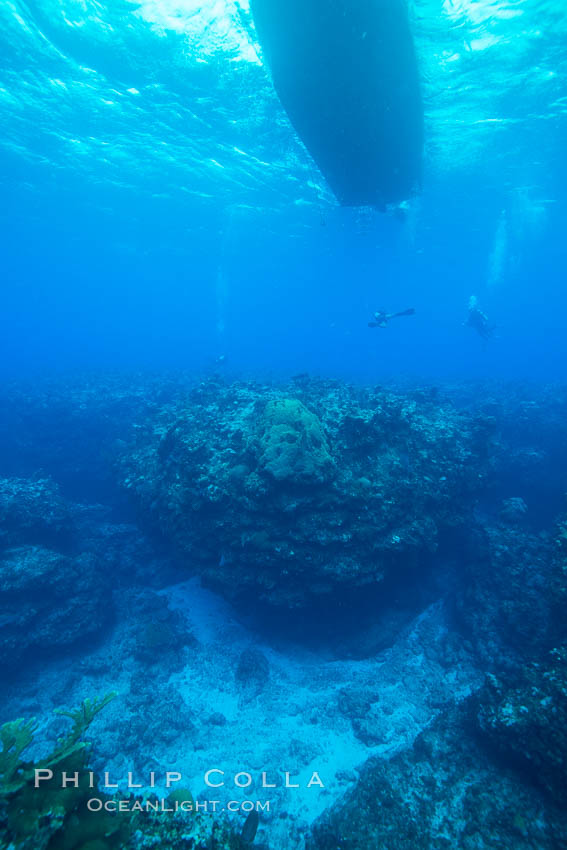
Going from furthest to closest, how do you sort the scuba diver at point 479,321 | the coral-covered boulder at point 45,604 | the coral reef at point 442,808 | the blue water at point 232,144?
the scuba diver at point 479,321 → the blue water at point 232,144 → the coral-covered boulder at point 45,604 → the coral reef at point 442,808

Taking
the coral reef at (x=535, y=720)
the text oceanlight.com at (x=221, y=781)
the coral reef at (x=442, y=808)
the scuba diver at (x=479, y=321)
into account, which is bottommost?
the text oceanlight.com at (x=221, y=781)

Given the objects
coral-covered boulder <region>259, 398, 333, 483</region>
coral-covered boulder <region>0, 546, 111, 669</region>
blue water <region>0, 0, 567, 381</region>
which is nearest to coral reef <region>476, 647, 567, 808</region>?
coral-covered boulder <region>259, 398, 333, 483</region>

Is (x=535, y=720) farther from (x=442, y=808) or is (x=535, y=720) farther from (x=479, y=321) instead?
(x=479, y=321)

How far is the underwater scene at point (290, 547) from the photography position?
4.56m

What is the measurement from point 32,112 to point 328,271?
4614 cm

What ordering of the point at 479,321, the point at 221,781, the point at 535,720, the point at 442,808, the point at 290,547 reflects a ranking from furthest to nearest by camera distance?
the point at 479,321
the point at 290,547
the point at 221,781
the point at 442,808
the point at 535,720

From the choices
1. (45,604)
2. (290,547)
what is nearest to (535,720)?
(290,547)

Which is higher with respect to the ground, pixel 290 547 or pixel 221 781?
pixel 290 547

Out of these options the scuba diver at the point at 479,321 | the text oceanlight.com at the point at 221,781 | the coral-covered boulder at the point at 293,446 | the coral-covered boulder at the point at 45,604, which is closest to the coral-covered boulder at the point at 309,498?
the coral-covered boulder at the point at 293,446

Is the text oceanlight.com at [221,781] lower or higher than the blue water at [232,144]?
lower

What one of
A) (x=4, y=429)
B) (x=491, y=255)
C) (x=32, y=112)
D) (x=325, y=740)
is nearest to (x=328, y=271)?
(x=491, y=255)

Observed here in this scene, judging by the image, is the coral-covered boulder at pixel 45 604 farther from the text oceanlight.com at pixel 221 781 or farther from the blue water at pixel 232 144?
the blue water at pixel 232 144

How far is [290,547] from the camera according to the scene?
7.33 metres

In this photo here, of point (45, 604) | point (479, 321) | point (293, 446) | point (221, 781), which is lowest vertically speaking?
point (221, 781)
